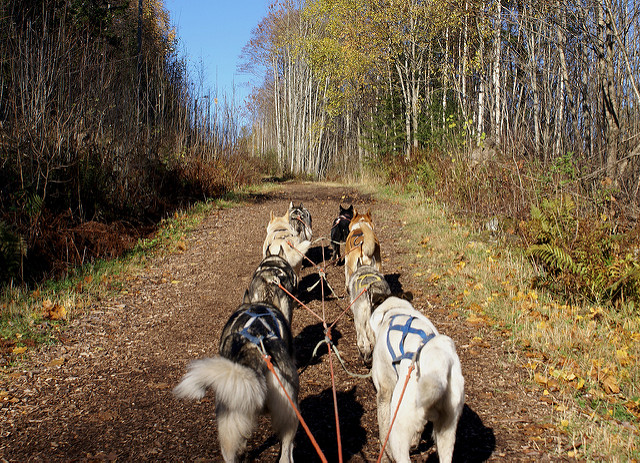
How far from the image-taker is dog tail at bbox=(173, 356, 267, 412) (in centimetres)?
257

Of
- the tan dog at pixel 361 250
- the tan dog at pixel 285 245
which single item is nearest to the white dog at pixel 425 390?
the tan dog at pixel 361 250

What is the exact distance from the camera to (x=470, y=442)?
12.1 feet

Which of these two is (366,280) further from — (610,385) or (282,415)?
(610,385)

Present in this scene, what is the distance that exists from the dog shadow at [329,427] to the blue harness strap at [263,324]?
3.39 ft

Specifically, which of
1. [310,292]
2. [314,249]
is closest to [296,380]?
[310,292]

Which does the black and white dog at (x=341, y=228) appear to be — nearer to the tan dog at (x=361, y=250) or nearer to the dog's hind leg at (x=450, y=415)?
the tan dog at (x=361, y=250)

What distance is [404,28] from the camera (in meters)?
18.9

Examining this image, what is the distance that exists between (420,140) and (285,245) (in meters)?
12.6

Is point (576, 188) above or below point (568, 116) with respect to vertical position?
below

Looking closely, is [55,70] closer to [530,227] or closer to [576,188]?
[530,227]

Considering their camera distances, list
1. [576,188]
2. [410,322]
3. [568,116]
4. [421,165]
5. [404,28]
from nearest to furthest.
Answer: [410,322], [576,188], [568,116], [421,165], [404,28]

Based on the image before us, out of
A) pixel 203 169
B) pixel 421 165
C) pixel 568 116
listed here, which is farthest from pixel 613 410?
pixel 203 169

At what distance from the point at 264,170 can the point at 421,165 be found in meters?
13.5

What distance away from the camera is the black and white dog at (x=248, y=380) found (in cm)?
266
